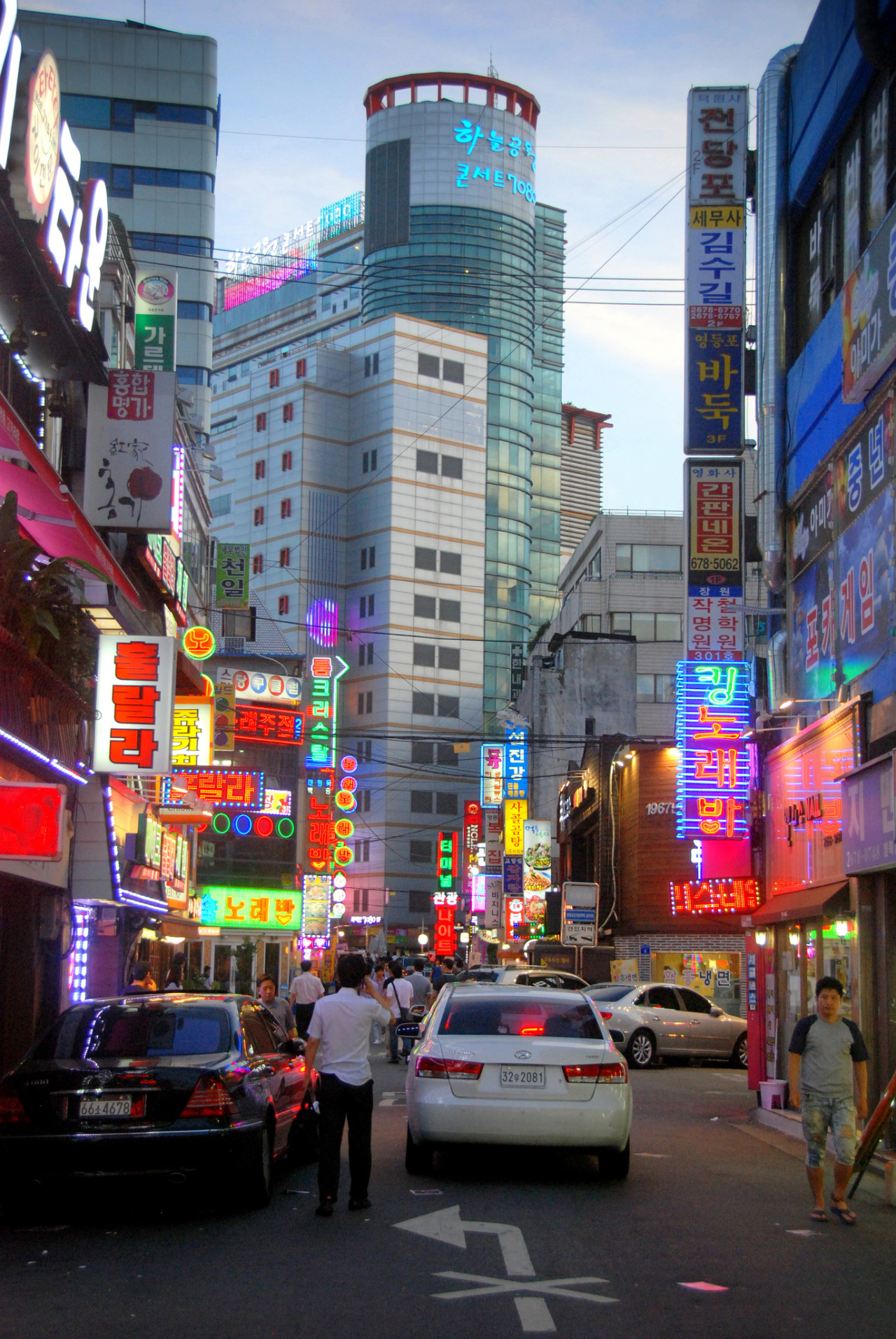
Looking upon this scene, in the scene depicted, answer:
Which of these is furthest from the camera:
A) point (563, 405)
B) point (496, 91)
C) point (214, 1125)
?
point (563, 405)

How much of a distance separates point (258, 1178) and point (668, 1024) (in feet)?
59.5

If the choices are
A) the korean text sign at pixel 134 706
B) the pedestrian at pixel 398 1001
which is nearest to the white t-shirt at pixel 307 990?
the pedestrian at pixel 398 1001

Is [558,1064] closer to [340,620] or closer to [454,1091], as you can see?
[454,1091]

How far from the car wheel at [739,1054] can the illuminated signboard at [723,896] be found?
19.7 feet

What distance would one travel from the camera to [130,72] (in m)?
54.2

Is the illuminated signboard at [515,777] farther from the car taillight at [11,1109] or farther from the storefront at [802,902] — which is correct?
the car taillight at [11,1109]

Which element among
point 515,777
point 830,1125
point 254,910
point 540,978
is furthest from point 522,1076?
point 515,777

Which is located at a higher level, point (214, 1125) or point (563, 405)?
point (563, 405)

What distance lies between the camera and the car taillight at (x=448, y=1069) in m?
11.1

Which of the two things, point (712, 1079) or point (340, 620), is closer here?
point (712, 1079)

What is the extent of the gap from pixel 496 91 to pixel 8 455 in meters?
115

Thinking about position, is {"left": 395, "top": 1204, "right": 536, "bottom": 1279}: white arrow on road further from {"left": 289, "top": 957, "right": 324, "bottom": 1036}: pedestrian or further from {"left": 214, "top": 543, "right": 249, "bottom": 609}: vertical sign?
{"left": 214, "top": 543, "right": 249, "bottom": 609}: vertical sign

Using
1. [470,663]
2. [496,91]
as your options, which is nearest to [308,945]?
[470,663]

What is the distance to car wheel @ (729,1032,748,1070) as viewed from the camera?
2753 centimetres
